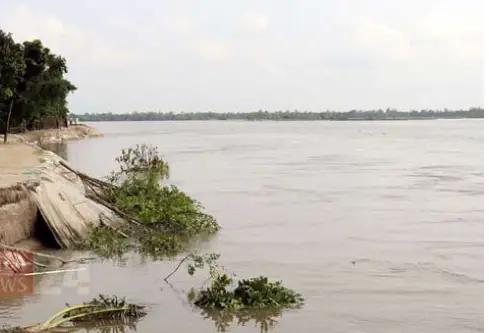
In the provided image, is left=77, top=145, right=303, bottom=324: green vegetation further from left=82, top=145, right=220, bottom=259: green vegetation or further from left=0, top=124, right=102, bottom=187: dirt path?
left=0, top=124, right=102, bottom=187: dirt path

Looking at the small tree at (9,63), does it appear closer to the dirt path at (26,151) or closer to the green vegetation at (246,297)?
the dirt path at (26,151)

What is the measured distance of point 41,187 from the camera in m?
10.7

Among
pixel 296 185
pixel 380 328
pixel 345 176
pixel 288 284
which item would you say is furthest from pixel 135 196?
pixel 345 176

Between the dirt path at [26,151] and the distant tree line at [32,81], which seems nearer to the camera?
the dirt path at [26,151]

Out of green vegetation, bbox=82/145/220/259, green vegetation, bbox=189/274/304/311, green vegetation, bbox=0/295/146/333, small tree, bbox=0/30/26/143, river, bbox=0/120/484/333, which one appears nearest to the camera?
green vegetation, bbox=0/295/146/333

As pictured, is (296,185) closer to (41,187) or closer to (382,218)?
(382,218)

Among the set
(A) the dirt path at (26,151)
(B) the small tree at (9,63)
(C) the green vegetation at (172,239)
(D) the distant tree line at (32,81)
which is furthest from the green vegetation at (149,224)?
(D) the distant tree line at (32,81)

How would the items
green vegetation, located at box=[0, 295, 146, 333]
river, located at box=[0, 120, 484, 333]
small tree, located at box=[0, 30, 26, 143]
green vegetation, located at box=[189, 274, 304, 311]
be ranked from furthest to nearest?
small tree, located at box=[0, 30, 26, 143] < green vegetation, located at box=[189, 274, 304, 311] < river, located at box=[0, 120, 484, 333] < green vegetation, located at box=[0, 295, 146, 333]

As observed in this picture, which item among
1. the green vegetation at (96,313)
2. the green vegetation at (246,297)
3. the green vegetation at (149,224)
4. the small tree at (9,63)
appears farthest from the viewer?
the small tree at (9,63)

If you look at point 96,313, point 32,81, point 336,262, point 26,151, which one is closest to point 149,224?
point 336,262

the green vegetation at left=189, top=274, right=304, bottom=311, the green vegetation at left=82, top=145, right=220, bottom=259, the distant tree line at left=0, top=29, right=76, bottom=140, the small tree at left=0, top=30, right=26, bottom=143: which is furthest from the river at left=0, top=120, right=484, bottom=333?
the distant tree line at left=0, top=29, right=76, bottom=140

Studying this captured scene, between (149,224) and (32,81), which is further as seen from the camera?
(32,81)

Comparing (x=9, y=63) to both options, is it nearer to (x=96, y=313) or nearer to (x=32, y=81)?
(x=32, y=81)

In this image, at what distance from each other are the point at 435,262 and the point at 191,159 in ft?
84.1
